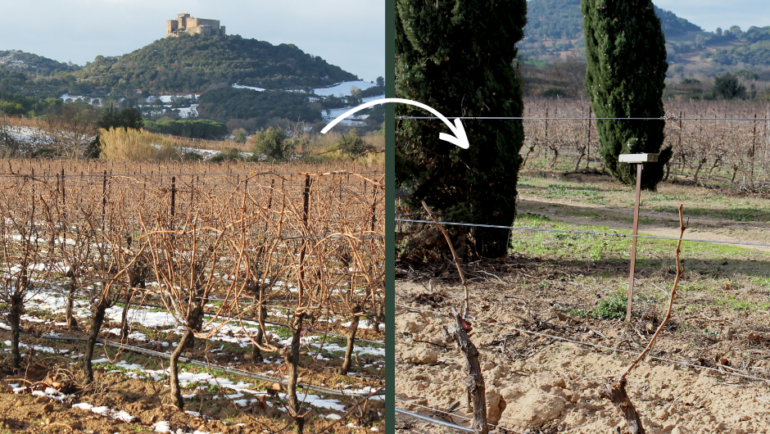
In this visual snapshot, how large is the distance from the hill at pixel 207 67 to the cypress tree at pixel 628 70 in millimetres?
7376

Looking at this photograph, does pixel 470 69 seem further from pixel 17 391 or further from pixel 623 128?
pixel 623 128

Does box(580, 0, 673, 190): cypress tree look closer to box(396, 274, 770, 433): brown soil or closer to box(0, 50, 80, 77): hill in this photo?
box(396, 274, 770, 433): brown soil

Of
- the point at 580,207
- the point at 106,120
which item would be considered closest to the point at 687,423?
the point at 580,207

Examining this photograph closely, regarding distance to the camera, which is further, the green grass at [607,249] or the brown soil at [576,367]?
the green grass at [607,249]

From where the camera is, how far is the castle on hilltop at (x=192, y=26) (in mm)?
16219

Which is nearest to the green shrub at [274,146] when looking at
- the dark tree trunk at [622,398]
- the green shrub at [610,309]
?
the green shrub at [610,309]

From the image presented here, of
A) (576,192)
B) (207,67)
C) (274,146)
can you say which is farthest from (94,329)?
(207,67)

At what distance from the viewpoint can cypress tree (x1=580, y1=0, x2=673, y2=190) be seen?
668 cm

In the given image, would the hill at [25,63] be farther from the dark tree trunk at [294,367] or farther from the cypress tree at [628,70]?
the dark tree trunk at [294,367]

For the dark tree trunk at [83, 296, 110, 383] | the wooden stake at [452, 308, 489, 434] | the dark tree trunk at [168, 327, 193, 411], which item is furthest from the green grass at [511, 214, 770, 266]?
the dark tree trunk at [83, 296, 110, 383]

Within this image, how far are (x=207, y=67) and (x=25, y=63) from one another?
510cm

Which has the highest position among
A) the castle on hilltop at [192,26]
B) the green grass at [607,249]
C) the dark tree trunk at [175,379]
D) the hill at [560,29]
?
the hill at [560,29]

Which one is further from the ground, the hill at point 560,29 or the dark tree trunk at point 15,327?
the hill at point 560,29

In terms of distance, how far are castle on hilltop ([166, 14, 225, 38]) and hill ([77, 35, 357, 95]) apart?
1.08ft
